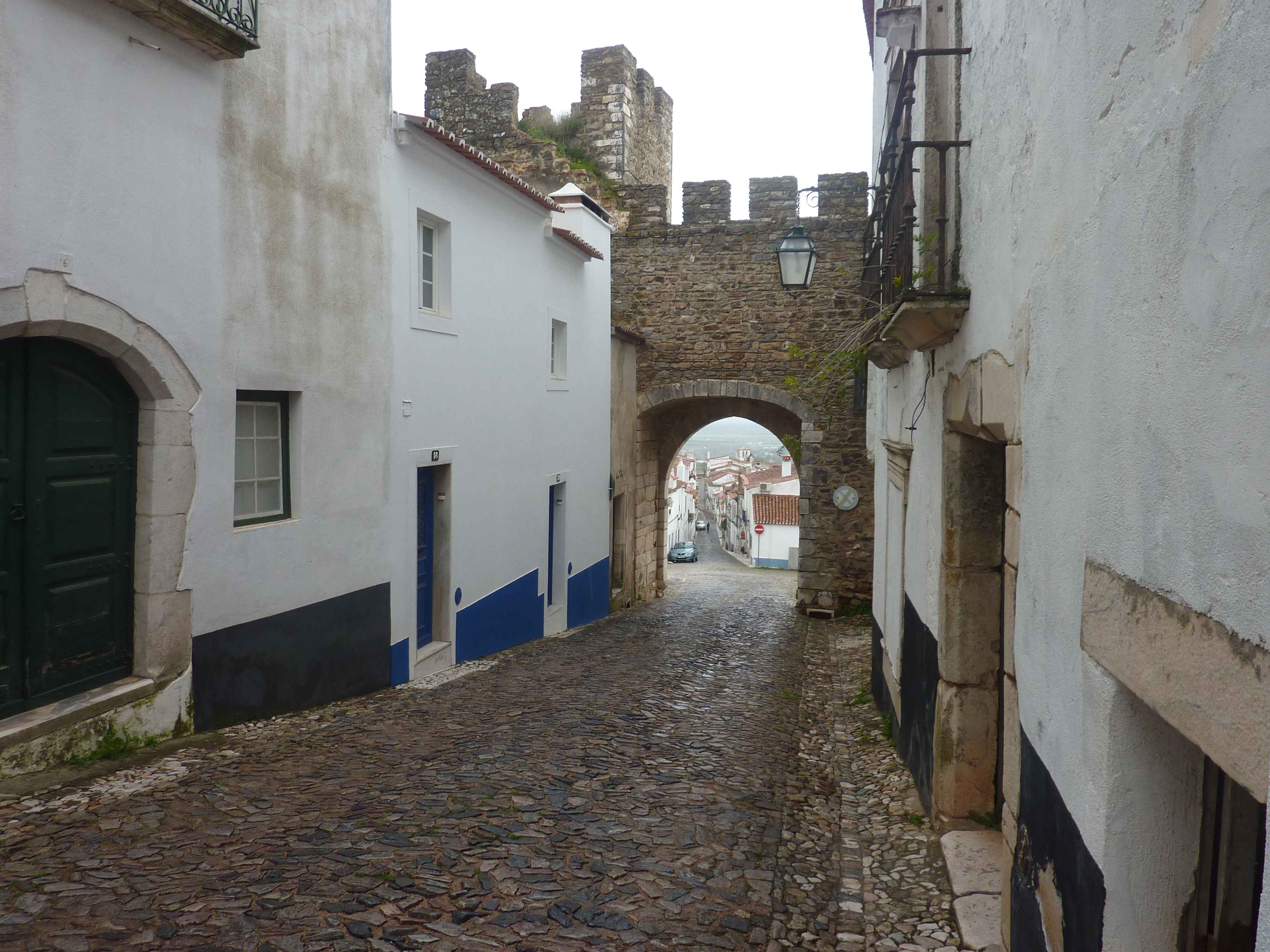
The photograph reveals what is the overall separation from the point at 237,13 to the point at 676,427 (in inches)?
500

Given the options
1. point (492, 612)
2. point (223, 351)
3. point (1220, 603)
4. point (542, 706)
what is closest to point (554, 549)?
point (492, 612)

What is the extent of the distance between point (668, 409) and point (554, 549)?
5.46 m

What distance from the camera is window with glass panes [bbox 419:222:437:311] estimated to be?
8180 mm

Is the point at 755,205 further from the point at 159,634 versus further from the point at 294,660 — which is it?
the point at 159,634

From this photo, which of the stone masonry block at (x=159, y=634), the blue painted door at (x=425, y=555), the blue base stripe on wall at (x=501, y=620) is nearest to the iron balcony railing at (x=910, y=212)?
the stone masonry block at (x=159, y=634)

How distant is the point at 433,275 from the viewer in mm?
8352

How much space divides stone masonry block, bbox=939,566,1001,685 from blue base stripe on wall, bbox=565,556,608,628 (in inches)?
313

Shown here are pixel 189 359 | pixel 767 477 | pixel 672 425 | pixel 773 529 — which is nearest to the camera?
pixel 189 359

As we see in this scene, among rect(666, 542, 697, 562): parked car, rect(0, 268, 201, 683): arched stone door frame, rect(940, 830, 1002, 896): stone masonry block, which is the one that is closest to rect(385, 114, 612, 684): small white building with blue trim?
rect(0, 268, 201, 683): arched stone door frame

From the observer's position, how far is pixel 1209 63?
1.69 metres

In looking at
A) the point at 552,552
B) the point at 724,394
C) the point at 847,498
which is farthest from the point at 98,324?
the point at 847,498

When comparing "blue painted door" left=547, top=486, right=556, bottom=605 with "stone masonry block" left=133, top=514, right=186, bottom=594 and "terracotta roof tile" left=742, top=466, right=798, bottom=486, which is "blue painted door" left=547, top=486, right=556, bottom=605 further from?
"terracotta roof tile" left=742, top=466, right=798, bottom=486

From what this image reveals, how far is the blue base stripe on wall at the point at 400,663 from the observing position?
24.7 feet

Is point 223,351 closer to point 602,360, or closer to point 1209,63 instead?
point 1209,63
